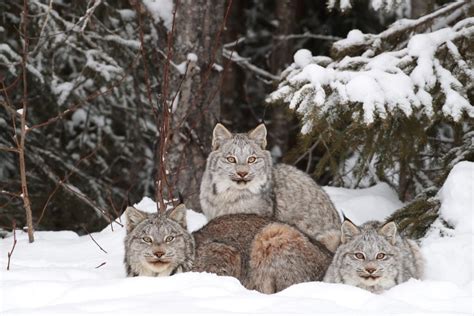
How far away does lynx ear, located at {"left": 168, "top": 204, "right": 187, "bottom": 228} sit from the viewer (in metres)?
7.08

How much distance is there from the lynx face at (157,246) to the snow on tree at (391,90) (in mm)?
1708

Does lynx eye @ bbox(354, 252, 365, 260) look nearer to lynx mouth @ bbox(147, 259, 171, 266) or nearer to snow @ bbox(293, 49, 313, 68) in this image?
lynx mouth @ bbox(147, 259, 171, 266)

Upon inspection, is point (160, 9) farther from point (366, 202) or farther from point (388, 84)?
point (388, 84)

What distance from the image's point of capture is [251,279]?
6.97m

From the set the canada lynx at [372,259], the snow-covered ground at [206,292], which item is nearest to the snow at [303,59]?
the snow-covered ground at [206,292]

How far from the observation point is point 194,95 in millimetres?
9766

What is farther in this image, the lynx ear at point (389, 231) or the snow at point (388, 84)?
the snow at point (388, 84)

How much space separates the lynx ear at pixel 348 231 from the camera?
679cm

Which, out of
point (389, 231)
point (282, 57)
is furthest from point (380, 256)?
point (282, 57)

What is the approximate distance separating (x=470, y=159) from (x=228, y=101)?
9.32 meters

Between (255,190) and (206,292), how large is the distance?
254 centimetres

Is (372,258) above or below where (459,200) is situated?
below

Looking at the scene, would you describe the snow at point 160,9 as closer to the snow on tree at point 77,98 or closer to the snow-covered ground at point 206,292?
the snow on tree at point 77,98

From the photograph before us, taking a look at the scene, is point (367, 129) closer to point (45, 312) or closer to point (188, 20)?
point (188, 20)
